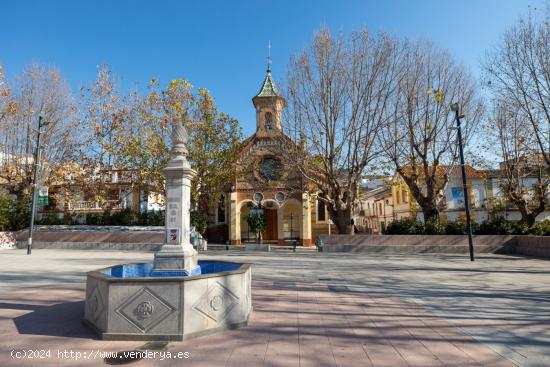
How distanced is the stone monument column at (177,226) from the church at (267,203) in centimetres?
2227

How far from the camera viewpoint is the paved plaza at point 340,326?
15.3 feet

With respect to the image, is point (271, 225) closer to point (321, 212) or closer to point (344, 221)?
point (321, 212)

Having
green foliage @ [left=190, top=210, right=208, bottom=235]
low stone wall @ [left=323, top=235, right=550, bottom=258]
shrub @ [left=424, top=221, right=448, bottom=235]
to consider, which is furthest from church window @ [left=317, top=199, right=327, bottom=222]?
shrub @ [left=424, top=221, right=448, bottom=235]

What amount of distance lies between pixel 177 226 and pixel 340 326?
13.7 ft

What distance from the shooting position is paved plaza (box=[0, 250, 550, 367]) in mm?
4672

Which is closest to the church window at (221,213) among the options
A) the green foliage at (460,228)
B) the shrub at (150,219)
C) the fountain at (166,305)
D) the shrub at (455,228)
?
the shrub at (150,219)

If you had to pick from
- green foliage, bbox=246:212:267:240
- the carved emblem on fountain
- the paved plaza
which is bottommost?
the paved plaza

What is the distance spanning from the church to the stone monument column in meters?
22.3

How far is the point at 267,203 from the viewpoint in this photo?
3291cm

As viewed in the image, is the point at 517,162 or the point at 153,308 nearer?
the point at 153,308

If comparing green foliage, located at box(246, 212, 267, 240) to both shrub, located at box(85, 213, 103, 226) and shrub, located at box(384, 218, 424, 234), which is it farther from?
shrub, located at box(85, 213, 103, 226)

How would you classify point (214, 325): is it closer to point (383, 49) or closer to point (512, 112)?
point (383, 49)

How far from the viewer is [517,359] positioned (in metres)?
4.66

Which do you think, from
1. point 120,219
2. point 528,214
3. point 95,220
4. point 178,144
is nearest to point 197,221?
point 120,219
